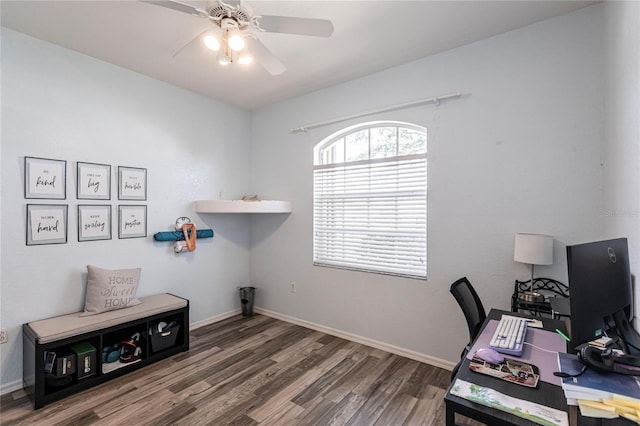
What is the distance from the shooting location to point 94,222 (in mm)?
2797

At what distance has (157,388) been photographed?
7.82 ft

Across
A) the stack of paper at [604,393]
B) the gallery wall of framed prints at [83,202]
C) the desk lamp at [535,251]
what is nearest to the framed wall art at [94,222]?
the gallery wall of framed prints at [83,202]

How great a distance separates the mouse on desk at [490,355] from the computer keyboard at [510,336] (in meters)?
Result: 0.06

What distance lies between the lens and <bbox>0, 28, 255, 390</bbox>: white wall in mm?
2369

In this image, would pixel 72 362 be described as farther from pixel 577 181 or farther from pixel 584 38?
pixel 584 38

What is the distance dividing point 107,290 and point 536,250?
11.7 ft

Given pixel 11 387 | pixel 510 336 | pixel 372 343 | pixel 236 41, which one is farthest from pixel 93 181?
pixel 510 336

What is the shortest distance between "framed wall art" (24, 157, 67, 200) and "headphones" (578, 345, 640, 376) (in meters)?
3.68

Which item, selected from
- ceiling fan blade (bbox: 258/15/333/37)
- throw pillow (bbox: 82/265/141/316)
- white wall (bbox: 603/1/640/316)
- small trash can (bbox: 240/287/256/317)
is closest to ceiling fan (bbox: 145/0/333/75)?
ceiling fan blade (bbox: 258/15/333/37)

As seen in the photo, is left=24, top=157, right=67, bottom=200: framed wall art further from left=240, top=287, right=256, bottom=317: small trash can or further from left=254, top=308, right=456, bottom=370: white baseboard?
left=254, top=308, right=456, bottom=370: white baseboard

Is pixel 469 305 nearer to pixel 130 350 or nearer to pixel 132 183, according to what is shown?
pixel 130 350

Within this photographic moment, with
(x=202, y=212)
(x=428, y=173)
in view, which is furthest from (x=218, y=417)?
(x=428, y=173)

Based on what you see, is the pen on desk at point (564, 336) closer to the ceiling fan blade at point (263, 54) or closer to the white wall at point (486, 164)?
the white wall at point (486, 164)

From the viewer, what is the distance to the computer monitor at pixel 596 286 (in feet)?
3.49
